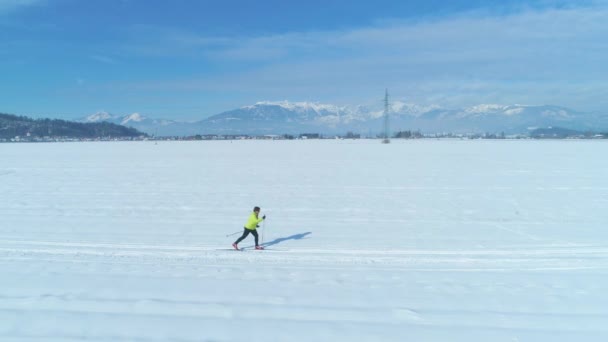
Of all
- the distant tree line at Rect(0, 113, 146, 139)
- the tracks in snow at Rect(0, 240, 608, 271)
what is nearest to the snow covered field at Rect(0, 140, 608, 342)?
the tracks in snow at Rect(0, 240, 608, 271)

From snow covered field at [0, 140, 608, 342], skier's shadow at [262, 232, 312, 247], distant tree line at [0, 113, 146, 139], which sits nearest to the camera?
snow covered field at [0, 140, 608, 342]

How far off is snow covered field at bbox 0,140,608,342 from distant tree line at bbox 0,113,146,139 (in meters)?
181

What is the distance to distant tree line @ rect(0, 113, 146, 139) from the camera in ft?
542

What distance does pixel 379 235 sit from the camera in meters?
9.61

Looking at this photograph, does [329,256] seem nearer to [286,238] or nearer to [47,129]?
[286,238]

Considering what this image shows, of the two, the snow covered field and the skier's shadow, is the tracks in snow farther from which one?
the skier's shadow

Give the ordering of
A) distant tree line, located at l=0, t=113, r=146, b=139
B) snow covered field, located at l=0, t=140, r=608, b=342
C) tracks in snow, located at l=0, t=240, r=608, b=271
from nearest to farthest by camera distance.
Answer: snow covered field, located at l=0, t=140, r=608, b=342 → tracks in snow, located at l=0, t=240, r=608, b=271 → distant tree line, located at l=0, t=113, r=146, b=139

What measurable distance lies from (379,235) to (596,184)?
14.0 metres

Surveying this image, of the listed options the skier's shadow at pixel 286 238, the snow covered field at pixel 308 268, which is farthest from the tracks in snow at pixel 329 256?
the skier's shadow at pixel 286 238

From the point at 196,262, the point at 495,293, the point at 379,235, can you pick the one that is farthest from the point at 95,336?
the point at 379,235

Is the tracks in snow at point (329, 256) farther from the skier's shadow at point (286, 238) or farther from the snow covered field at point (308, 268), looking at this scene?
the skier's shadow at point (286, 238)

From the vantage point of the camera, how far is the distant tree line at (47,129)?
542ft

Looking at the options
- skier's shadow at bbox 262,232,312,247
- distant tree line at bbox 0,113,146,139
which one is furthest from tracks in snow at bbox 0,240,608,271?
distant tree line at bbox 0,113,146,139

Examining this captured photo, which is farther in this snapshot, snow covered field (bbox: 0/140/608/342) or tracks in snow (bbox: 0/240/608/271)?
tracks in snow (bbox: 0/240/608/271)
